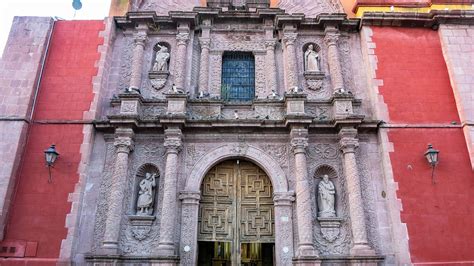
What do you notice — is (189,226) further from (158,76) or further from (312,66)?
(312,66)

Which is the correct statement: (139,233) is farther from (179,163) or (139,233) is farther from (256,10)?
(256,10)

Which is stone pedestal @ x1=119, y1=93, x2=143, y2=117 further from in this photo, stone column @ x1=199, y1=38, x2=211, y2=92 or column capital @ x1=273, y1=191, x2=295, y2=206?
column capital @ x1=273, y1=191, x2=295, y2=206

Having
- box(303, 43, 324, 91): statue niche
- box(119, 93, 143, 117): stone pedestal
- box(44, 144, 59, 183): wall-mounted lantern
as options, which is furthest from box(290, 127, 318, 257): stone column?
box(44, 144, 59, 183): wall-mounted lantern

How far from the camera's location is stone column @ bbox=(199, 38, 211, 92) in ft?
38.2

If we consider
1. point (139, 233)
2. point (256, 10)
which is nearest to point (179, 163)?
point (139, 233)

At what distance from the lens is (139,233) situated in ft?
32.7

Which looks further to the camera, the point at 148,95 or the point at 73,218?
the point at 148,95

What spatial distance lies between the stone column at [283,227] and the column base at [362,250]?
1.48 meters

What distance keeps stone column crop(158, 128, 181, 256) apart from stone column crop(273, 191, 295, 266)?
2.50 meters

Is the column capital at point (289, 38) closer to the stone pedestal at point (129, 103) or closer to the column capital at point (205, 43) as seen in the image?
the column capital at point (205, 43)

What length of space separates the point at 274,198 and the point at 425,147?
162 inches

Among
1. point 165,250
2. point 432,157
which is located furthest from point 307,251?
point 432,157

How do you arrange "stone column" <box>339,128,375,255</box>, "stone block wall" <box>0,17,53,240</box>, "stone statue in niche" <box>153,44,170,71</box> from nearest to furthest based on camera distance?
1. "stone column" <box>339,128,375,255</box>
2. "stone block wall" <box>0,17,53,240</box>
3. "stone statue in niche" <box>153,44,170,71</box>

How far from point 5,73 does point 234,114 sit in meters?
6.41
